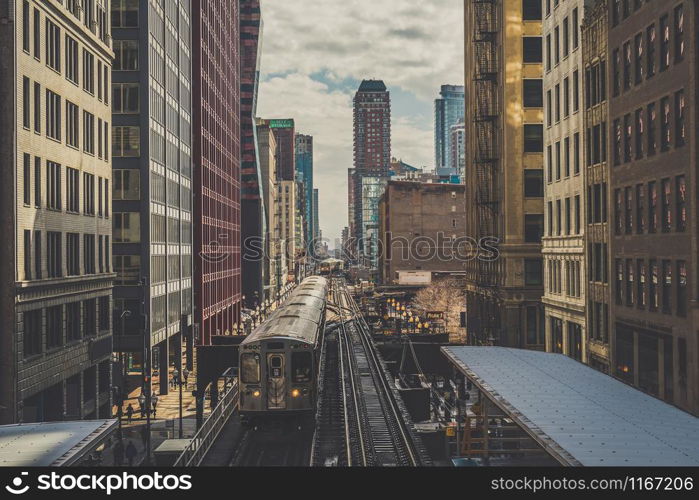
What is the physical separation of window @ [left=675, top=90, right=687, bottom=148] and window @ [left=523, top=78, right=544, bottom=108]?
34.4 meters

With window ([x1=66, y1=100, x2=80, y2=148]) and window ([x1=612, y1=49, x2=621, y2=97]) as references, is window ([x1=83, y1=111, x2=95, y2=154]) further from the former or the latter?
window ([x1=612, y1=49, x2=621, y2=97])

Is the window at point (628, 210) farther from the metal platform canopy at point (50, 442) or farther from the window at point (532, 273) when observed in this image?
the metal platform canopy at point (50, 442)

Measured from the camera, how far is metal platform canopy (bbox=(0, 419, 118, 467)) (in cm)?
1403

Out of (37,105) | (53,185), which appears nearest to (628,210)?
(53,185)

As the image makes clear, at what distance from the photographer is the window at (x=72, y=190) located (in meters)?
39.5

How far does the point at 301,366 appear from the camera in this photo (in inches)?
1191

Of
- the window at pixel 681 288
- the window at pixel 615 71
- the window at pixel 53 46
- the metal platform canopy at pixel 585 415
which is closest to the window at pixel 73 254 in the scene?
the window at pixel 53 46

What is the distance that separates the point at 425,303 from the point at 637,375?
74.1 meters

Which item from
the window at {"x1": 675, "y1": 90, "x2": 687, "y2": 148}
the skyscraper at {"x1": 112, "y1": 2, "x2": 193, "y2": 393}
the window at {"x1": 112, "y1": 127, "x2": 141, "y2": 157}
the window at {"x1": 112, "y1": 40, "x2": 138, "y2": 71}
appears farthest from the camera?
the window at {"x1": 112, "y1": 127, "x2": 141, "y2": 157}

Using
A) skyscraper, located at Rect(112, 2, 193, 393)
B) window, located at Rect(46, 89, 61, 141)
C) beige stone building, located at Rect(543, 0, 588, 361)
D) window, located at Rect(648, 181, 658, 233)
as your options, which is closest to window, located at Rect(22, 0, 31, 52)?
window, located at Rect(46, 89, 61, 141)

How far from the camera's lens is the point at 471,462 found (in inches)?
985

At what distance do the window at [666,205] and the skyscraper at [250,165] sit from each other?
99.5 m

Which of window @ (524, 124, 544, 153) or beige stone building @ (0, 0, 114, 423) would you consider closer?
→ beige stone building @ (0, 0, 114, 423)

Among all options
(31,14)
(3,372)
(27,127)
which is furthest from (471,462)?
(31,14)
